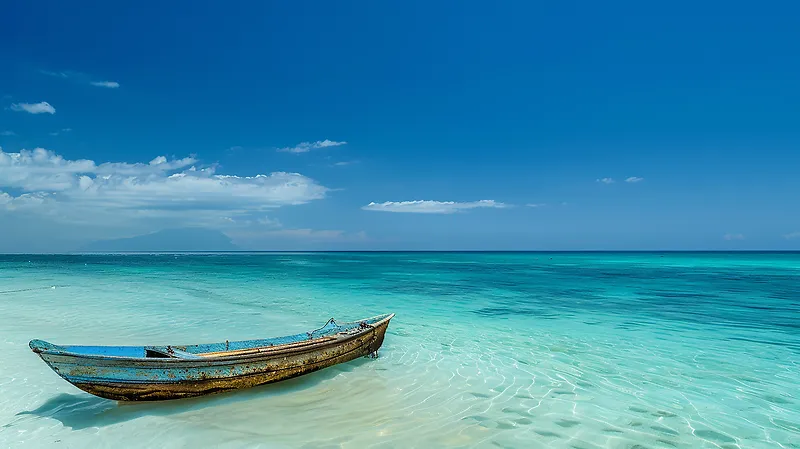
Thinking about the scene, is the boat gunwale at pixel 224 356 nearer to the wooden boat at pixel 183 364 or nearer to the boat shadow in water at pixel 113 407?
the wooden boat at pixel 183 364

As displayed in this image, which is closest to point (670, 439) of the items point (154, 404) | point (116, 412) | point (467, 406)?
point (467, 406)

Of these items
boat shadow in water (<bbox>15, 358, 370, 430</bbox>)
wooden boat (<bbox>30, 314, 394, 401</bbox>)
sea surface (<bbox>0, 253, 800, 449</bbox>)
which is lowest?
sea surface (<bbox>0, 253, 800, 449</bbox>)

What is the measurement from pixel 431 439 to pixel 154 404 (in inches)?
202

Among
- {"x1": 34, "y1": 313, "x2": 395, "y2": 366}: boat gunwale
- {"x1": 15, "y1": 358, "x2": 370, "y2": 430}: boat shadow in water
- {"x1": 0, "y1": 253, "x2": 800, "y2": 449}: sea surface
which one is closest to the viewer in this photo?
{"x1": 34, "y1": 313, "x2": 395, "y2": 366}: boat gunwale

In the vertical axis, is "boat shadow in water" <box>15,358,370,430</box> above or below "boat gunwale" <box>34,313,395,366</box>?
below

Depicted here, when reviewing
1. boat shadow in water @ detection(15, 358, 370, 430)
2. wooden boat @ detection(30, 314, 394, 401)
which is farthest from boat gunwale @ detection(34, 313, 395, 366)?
boat shadow in water @ detection(15, 358, 370, 430)

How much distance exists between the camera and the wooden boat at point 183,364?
22.9ft

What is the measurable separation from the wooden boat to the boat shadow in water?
0.18 m

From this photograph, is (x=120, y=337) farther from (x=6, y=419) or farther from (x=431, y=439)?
(x=431, y=439)

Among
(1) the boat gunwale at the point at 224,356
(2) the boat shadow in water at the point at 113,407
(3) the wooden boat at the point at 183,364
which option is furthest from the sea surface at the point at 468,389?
(1) the boat gunwale at the point at 224,356

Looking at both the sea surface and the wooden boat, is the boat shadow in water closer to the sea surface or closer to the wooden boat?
the sea surface

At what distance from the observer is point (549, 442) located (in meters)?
6.90

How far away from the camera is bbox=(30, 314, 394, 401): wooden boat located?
6977mm

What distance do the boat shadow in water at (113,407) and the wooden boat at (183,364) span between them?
→ 0.60ft
